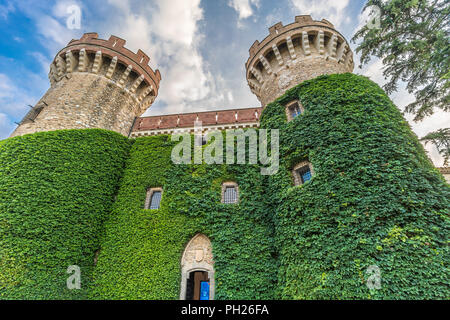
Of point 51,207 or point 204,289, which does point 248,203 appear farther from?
point 51,207

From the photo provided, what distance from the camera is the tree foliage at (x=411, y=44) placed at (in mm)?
10953

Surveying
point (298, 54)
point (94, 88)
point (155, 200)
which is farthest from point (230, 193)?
point (94, 88)

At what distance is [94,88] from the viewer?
14.7 meters

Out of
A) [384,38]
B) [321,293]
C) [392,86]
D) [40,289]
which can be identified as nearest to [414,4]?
[384,38]

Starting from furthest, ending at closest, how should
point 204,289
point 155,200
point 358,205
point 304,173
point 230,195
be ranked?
1. point 204,289
2. point 155,200
3. point 230,195
4. point 304,173
5. point 358,205

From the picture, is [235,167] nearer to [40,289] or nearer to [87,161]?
[87,161]

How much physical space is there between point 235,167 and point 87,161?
7742 millimetres

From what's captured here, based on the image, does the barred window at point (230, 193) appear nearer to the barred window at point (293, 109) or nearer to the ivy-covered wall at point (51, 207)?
the barred window at point (293, 109)

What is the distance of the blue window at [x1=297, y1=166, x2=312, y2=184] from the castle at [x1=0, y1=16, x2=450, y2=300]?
0.04 metres

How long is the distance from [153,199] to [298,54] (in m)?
12.6

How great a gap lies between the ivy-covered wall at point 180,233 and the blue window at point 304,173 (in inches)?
86.7

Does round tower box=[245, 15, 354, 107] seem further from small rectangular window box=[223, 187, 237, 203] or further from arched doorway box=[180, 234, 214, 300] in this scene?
arched doorway box=[180, 234, 214, 300]

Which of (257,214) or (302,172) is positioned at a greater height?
(302,172)

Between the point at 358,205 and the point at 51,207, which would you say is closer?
the point at 358,205
